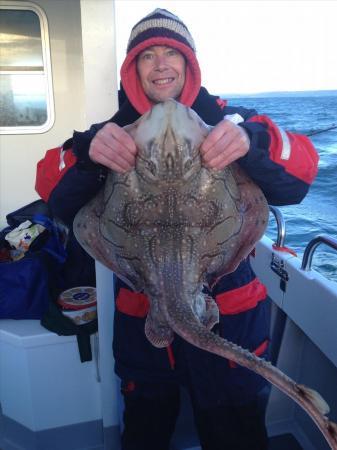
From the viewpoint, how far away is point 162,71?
217 centimetres

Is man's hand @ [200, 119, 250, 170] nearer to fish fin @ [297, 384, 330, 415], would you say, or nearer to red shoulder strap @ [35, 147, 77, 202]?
red shoulder strap @ [35, 147, 77, 202]

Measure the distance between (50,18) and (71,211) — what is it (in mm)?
3147

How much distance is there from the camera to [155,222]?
5.77 ft

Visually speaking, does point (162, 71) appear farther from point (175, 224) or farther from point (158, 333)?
point (158, 333)

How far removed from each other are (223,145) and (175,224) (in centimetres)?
41

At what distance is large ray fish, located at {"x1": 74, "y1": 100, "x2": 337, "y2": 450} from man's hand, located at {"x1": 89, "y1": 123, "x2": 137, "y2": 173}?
36 millimetres

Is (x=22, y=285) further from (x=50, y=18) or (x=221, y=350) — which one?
(x=50, y=18)

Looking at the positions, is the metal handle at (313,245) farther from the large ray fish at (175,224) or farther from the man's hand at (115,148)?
the man's hand at (115,148)

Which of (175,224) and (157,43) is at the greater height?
(157,43)

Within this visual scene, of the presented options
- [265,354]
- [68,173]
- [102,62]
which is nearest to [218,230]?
[68,173]

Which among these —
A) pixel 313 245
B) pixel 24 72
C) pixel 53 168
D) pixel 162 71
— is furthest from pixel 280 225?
pixel 24 72

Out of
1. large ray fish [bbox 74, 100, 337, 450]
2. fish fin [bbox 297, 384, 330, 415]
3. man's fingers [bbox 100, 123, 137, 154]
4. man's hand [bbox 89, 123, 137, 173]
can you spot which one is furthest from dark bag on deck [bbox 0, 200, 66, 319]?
fish fin [bbox 297, 384, 330, 415]

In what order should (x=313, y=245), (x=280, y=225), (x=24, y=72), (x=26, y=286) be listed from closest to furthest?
(x=313, y=245) → (x=26, y=286) → (x=280, y=225) → (x=24, y=72)

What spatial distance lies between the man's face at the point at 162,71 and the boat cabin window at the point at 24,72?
2.62 m
